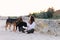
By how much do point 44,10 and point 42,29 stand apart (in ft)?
16.2

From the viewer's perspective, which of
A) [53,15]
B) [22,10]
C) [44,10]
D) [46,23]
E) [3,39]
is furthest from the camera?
[22,10]

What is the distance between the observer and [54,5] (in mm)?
16016

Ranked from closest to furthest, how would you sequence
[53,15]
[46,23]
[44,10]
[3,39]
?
[3,39]
[46,23]
[53,15]
[44,10]

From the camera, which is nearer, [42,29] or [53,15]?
[42,29]

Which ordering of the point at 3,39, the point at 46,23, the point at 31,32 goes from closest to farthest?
the point at 3,39, the point at 31,32, the point at 46,23

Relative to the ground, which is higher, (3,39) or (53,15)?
(53,15)

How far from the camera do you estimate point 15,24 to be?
12.6 m

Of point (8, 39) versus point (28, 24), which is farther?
point (28, 24)

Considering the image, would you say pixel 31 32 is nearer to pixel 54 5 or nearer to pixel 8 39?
pixel 8 39

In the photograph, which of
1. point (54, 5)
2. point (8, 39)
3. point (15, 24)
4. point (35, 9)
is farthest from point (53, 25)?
point (35, 9)

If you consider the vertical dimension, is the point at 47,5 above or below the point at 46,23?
above

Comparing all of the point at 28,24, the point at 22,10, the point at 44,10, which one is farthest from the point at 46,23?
the point at 22,10

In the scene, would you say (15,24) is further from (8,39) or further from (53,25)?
(8,39)

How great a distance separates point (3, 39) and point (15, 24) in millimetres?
3477
